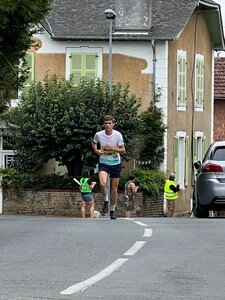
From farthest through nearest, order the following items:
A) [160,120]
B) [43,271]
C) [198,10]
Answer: [198,10]
[160,120]
[43,271]

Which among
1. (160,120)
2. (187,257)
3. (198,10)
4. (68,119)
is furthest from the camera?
(198,10)

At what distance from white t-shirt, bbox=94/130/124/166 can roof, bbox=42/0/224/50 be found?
66.5 feet

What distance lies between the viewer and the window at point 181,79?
4184 cm

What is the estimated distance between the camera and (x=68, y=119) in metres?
37.1

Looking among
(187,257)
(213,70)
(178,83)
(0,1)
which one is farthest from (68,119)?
(187,257)

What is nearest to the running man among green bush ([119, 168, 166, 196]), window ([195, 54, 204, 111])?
green bush ([119, 168, 166, 196])

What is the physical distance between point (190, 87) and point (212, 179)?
22.9m

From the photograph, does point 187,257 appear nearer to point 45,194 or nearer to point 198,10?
point 45,194

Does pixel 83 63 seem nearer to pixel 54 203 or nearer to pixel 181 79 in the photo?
pixel 181 79

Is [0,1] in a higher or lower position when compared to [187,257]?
higher

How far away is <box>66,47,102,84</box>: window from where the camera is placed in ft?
133

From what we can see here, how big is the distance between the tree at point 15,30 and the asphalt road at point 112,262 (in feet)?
12.4

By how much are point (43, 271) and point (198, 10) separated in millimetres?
33531

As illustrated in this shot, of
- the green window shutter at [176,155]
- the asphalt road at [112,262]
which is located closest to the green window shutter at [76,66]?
the green window shutter at [176,155]
